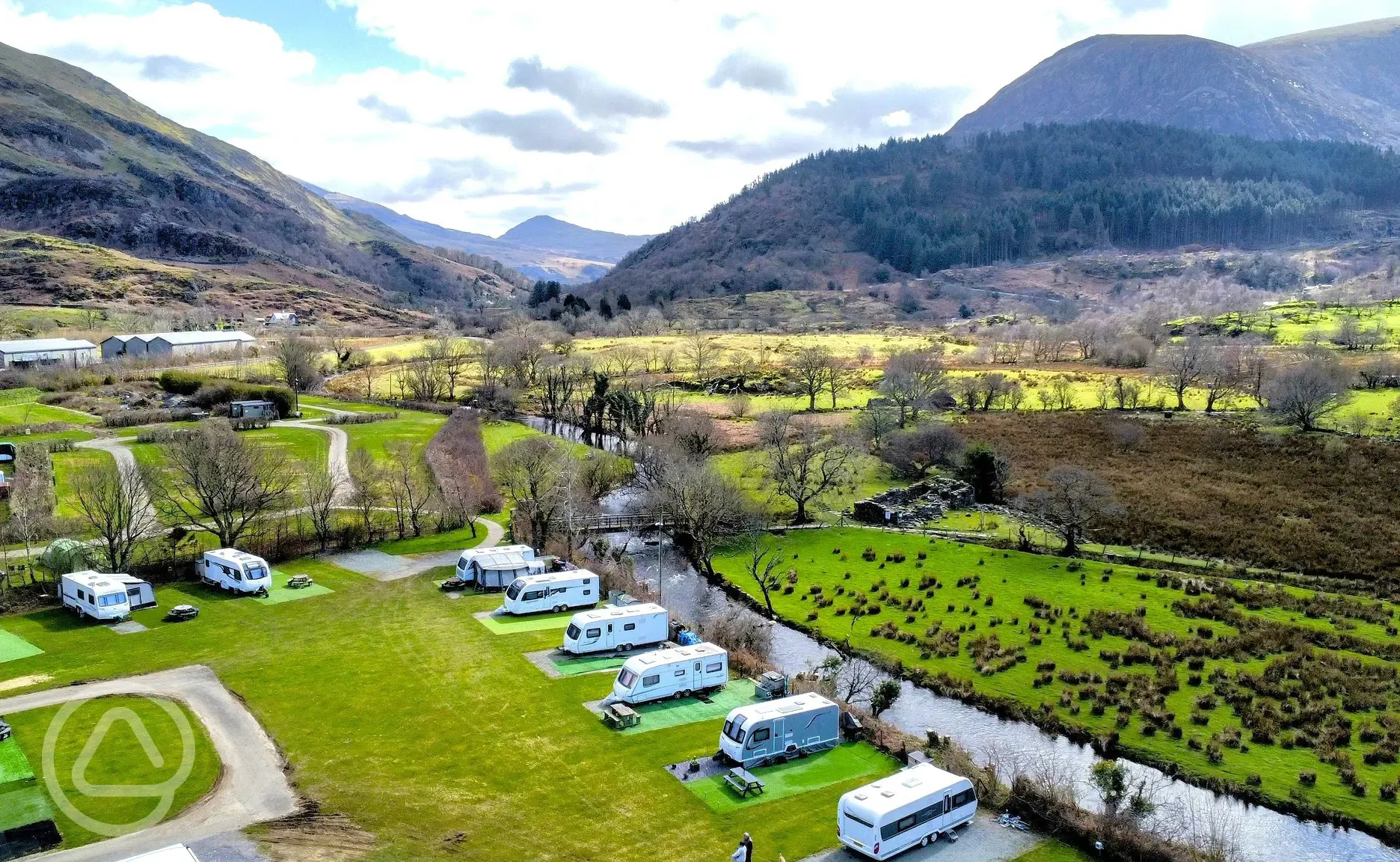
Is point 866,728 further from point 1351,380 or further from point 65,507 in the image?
point 1351,380

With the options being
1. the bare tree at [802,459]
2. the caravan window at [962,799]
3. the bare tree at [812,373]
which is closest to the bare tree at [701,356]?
the bare tree at [812,373]

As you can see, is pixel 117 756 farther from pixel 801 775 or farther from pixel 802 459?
pixel 802 459

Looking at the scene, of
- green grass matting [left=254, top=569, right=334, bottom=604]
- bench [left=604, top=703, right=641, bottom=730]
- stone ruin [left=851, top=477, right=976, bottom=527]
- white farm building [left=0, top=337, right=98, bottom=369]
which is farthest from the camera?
white farm building [left=0, top=337, right=98, bottom=369]

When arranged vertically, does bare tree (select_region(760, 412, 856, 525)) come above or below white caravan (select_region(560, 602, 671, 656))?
above

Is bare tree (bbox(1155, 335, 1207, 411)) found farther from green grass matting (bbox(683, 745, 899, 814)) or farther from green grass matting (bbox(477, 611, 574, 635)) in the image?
green grass matting (bbox(683, 745, 899, 814))

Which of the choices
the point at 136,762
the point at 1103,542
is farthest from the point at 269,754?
the point at 1103,542

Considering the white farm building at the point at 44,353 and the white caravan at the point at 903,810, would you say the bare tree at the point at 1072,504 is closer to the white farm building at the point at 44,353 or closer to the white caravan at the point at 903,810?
the white caravan at the point at 903,810

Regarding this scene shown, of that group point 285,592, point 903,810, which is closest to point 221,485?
point 285,592

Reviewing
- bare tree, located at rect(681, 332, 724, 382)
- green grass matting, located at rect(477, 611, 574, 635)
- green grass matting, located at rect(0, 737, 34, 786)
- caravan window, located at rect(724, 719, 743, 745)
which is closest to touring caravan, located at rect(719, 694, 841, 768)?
caravan window, located at rect(724, 719, 743, 745)
